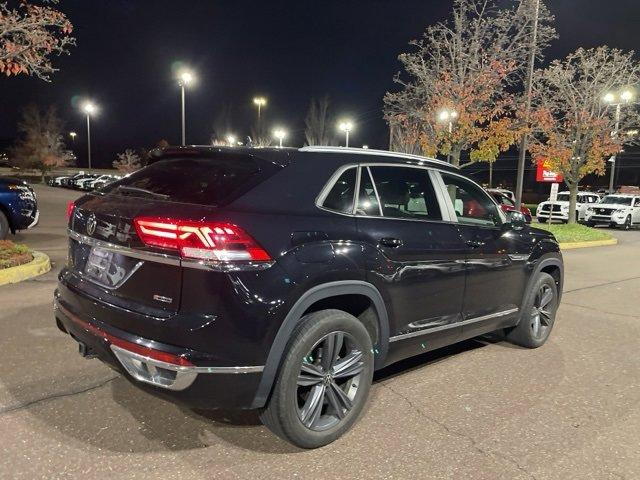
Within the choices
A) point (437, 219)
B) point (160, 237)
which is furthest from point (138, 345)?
point (437, 219)

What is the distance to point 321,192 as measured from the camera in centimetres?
326

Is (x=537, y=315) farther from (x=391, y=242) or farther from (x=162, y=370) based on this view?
(x=162, y=370)

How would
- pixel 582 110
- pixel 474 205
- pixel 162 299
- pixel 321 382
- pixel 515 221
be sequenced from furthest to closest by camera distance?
pixel 582 110 → pixel 515 221 → pixel 474 205 → pixel 321 382 → pixel 162 299

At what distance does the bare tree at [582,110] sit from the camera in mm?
18688

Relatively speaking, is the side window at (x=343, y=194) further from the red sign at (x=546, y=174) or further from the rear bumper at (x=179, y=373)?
the red sign at (x=546, y=174)

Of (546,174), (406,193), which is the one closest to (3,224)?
(406,193)

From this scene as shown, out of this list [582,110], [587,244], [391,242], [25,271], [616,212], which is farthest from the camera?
[616,212]

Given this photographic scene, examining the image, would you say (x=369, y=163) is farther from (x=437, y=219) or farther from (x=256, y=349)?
(x=256, y=349)

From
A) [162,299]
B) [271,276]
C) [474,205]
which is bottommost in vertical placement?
[162,299]

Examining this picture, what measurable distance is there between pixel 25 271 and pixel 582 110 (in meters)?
18.1

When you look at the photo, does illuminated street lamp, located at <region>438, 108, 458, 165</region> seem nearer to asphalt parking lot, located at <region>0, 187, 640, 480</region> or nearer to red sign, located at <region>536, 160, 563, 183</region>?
red sign, located at <region>536, 160, 563, 183</region>

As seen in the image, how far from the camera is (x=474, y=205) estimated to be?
4.65 metres

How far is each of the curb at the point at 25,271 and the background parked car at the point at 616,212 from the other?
24.8m

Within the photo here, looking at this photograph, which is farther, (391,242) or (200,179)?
(391,242)
